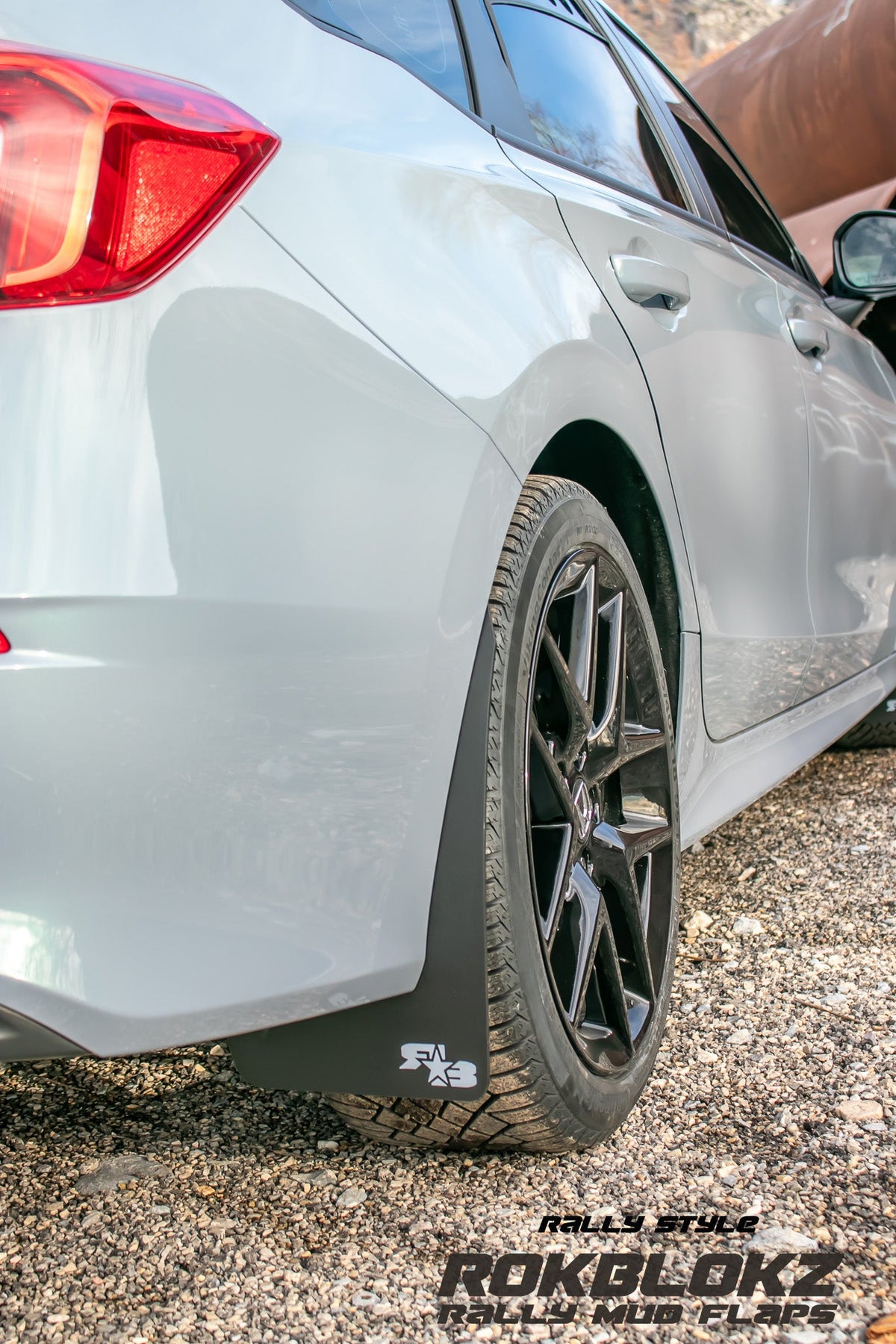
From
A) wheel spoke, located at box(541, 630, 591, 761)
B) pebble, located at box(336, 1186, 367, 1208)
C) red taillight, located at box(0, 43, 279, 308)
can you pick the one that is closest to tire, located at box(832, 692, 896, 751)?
wheel spoke, located at box(541, 630, 591, 761)

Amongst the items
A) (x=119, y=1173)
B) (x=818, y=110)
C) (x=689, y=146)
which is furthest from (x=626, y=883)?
(x=818, y=110)

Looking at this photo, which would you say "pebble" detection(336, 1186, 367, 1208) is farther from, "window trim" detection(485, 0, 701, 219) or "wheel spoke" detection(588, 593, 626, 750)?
"window trim" detection(485, 0, 701, 219)

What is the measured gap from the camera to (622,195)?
6.75 feet

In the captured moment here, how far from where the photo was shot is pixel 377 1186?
1.54 meters

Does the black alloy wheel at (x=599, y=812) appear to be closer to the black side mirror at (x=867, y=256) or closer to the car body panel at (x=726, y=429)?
the car body panel at (x=726, y=429)

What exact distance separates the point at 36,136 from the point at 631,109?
5.39 feet

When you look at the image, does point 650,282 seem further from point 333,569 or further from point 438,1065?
point 438,1065

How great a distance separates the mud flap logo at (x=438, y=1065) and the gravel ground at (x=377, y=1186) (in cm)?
21

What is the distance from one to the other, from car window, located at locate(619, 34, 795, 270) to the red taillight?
69.0 inches

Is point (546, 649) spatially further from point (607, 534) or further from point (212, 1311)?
point (212, 1311)

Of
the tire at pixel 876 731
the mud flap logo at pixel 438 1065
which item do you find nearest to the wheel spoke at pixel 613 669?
the mud flap logo at pixel 438 1065

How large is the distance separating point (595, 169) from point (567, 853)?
46.1 inches

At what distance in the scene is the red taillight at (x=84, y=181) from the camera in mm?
1068

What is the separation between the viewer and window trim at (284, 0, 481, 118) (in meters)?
1.37
